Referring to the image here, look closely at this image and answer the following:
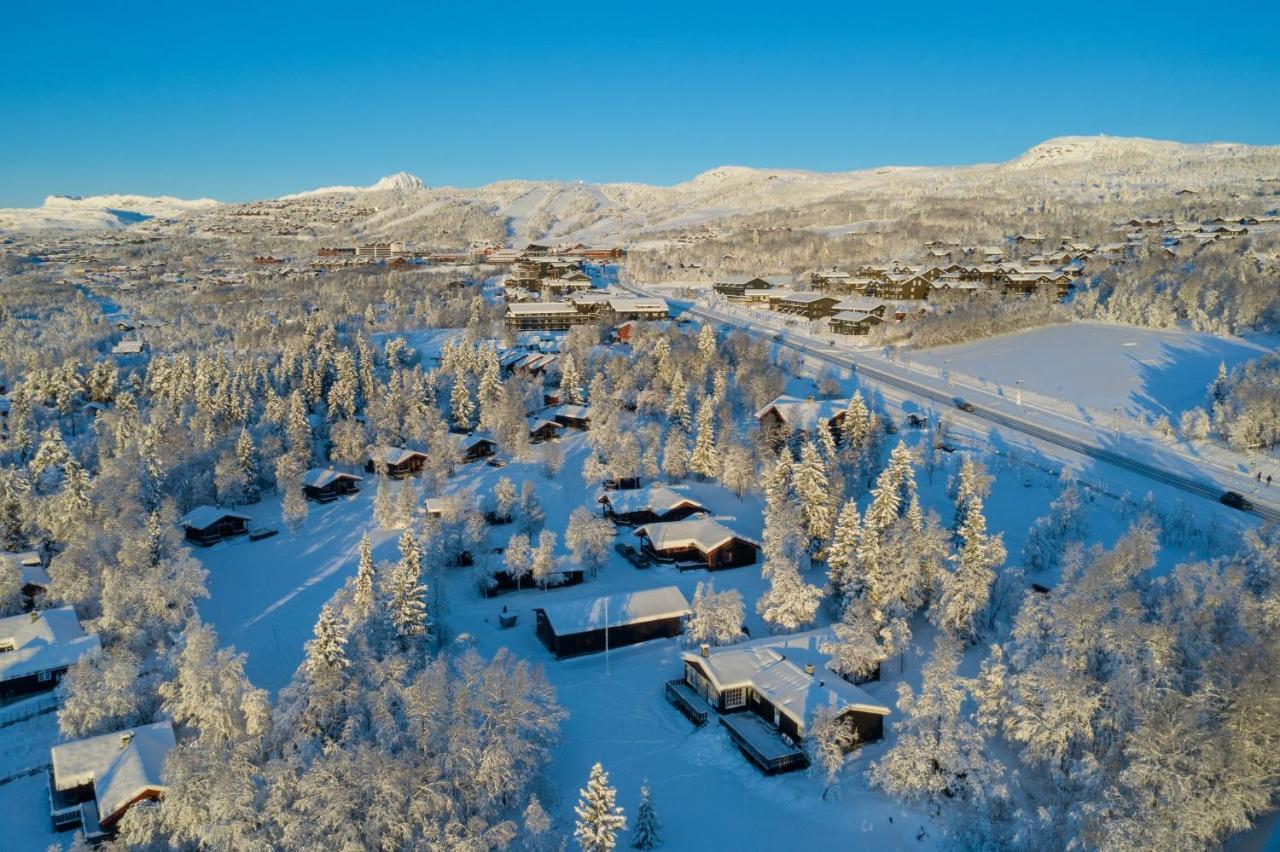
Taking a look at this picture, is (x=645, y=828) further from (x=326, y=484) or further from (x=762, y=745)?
(x=326, y=484)

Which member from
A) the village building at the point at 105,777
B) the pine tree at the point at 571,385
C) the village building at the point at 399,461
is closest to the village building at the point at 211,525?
the village building at the point at 399,461

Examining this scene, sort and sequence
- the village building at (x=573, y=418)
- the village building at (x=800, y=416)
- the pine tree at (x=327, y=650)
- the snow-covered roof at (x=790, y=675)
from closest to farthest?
1. the pine tree at (x=327, y=650)
2. the snow-covered roof at (x=790, y=675)
3. the village building at (x=800, y=416)
4. the village building at (x=573, y=418)

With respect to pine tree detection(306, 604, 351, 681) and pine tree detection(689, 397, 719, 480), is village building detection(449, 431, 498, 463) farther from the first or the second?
pine tree detection(306, 604, 351, 681)

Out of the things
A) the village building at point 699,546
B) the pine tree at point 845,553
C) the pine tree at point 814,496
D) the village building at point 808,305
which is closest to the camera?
the pine tree at point 845,553

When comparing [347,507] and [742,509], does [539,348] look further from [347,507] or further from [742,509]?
[742,509]

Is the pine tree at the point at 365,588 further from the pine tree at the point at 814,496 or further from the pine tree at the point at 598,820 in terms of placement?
the pine tree at the point at 814,496

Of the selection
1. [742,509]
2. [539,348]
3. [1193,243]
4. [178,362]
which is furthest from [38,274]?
[1193,243]
